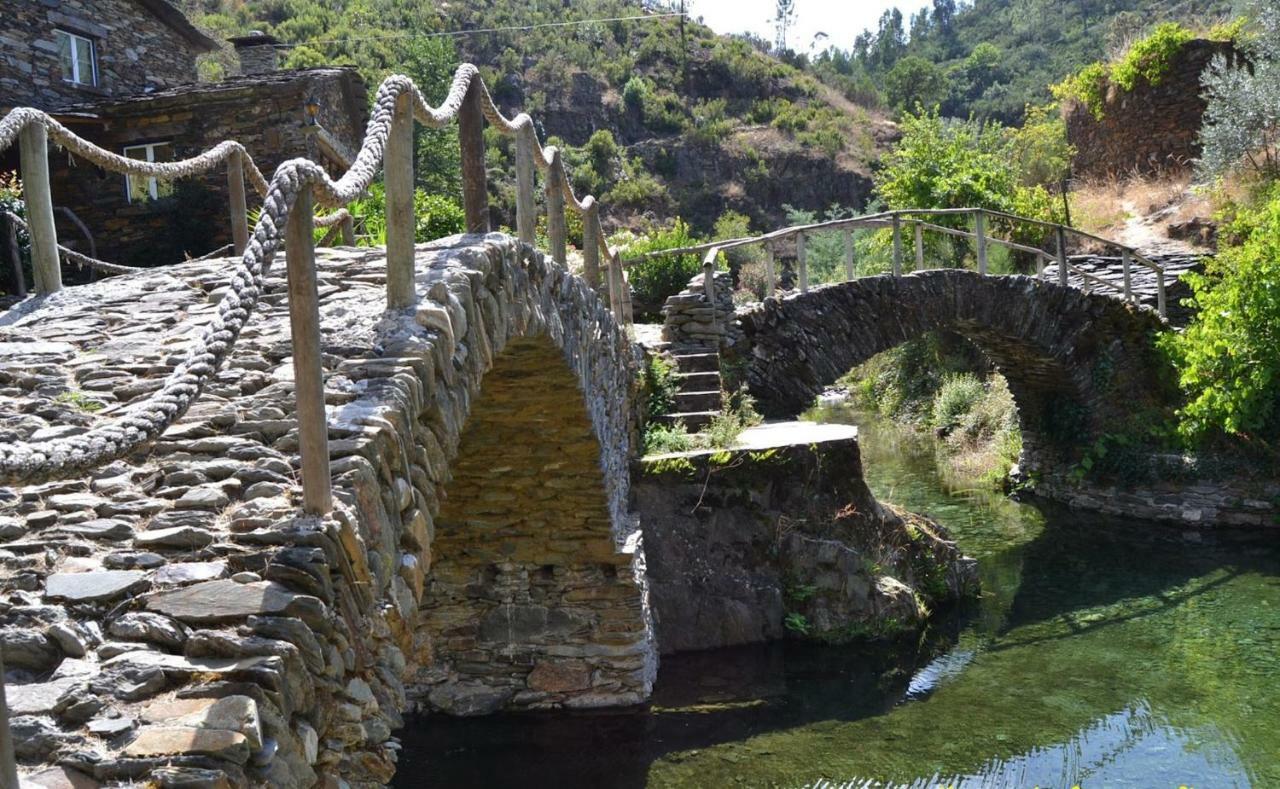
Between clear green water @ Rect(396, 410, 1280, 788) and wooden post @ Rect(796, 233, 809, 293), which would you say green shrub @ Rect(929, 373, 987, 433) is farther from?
clear green water @ Rect(396, 410, 1280, 788)

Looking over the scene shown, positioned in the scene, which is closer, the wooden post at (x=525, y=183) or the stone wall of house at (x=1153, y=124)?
the wooden post at (x=525, y=183)

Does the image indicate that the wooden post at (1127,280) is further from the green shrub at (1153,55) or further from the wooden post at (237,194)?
the wooden post at (237,194)

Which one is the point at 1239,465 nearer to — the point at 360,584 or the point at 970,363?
the point at 970,363

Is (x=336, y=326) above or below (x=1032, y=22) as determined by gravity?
below

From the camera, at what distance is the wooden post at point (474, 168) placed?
5.76 metres

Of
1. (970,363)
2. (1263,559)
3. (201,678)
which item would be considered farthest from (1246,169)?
(201,678)

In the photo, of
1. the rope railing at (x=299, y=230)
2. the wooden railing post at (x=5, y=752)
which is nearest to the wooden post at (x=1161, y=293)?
the rope railing at (x=299, y=230)

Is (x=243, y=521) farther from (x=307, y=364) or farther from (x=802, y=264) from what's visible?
(x=802, y=264)

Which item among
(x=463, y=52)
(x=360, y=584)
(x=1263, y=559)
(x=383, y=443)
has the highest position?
(x=463, y=52)

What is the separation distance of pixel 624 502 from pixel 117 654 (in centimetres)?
684

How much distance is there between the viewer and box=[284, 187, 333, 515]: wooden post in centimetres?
321

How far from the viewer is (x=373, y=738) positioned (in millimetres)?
3689

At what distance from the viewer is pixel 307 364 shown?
10.5 ft

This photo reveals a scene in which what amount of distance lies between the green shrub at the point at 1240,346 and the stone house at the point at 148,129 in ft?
36.3
